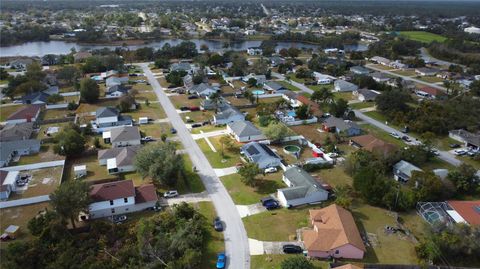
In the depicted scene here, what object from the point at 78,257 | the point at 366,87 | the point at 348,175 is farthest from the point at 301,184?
the point at 366,87

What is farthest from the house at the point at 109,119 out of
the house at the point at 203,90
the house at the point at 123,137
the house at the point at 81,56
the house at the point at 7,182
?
the house at the point at 81,56

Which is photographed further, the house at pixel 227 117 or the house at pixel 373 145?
the house at pixel 227 117

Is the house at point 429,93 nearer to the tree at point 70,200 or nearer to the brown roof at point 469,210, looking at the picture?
the brown roof at point 469,210

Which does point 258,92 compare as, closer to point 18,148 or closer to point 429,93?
point 429,93

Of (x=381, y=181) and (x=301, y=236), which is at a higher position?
(x=381, y=181)

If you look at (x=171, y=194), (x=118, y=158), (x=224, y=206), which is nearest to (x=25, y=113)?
(x=118, y=158)

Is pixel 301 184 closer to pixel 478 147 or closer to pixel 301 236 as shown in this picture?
pixel 301 236

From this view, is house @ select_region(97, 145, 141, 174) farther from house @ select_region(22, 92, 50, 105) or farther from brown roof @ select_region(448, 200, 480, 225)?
brown roof @ select_region(448, 200, 480, 225)

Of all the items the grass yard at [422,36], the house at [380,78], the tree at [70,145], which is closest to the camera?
the tree at [70,145]
